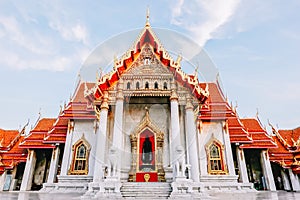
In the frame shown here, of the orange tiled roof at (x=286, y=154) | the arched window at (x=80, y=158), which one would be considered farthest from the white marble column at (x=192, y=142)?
the orange tiled roof at (x=286, y=154)

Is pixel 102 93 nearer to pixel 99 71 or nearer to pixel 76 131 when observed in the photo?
pixel 99 71

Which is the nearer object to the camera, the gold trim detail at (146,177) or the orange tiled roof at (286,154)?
the gold trim detail at (146,177)

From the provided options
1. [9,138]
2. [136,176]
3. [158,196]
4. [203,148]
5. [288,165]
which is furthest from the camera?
[9,138]

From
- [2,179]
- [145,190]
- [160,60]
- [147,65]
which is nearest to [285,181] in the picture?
[145,190]

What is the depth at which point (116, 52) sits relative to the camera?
9508mm

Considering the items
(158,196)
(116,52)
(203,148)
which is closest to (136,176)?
(158,196)

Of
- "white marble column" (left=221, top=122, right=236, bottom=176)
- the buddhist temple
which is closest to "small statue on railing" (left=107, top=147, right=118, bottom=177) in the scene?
the buddhist temple

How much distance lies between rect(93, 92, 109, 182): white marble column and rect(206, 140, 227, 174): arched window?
17.3 ft

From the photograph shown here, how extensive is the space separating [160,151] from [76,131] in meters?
4.81

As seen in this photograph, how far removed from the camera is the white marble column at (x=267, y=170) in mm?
11380

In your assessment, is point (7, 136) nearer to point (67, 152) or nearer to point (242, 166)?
point (67, 152)

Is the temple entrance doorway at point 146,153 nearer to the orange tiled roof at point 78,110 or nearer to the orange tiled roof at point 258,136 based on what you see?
the orange tiled roof at point 78,110

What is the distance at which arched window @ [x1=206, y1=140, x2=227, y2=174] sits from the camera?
395 inches

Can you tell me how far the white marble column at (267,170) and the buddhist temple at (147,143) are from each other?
0.19 ft
